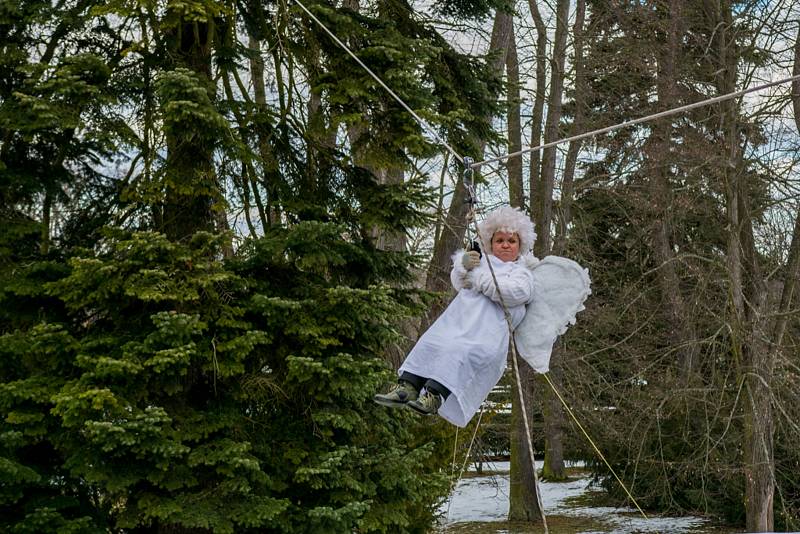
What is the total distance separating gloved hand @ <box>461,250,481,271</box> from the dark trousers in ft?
1.93

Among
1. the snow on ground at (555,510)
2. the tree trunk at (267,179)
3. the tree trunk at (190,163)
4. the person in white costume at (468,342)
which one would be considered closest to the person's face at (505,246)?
the person in white costume at (468,342)

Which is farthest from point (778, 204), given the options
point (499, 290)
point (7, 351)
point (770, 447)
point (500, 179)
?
point (7, 351)

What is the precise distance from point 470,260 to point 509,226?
32 centimetres

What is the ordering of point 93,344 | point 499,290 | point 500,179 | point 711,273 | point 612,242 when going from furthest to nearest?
point 612,242, point 500,179, point 711,273, point 93,344, point 499,290

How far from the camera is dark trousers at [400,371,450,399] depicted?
4.59m

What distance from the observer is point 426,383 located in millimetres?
4605

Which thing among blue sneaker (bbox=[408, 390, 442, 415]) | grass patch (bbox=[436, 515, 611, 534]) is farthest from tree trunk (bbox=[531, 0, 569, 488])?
blue sneaker (bbox=[408, 390, 442, 415])

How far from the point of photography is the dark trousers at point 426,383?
4.59 meters

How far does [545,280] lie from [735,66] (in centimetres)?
667

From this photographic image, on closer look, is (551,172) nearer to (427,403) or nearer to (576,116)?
(576,116)

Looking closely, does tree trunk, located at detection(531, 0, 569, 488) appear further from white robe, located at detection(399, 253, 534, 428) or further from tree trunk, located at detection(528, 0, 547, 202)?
white robe, located at detection(399, 253, 534, 428)

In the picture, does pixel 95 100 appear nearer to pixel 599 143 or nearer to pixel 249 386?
pixel 249 386

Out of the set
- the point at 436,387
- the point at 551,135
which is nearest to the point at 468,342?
the point at 436,387

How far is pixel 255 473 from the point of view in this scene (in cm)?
662
